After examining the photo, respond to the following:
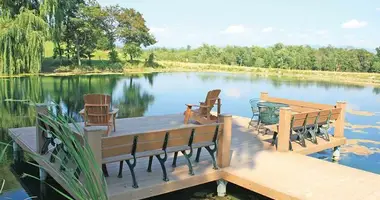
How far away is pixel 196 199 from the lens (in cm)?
488

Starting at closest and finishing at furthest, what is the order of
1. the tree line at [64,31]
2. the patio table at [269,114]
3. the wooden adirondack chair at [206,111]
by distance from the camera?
the patio table at [269,114]
the wooden adirondack chair at [206,111]
the tree line at [64,31]

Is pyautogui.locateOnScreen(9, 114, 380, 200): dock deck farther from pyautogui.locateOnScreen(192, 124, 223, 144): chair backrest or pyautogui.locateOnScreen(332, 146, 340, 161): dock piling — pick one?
pyautogui.locateOnScreen(332, 146, 340, 161): dock piling

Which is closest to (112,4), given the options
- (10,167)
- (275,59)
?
(275,59)

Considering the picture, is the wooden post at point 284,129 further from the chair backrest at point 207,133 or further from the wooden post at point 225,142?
the chair backrest at point 207,133

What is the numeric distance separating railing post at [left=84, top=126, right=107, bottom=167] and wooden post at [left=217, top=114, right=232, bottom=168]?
175cm

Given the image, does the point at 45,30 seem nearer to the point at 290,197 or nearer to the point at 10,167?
the point at 10,167

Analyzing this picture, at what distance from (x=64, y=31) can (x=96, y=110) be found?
88.1ft

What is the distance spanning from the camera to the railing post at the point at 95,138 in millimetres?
3574

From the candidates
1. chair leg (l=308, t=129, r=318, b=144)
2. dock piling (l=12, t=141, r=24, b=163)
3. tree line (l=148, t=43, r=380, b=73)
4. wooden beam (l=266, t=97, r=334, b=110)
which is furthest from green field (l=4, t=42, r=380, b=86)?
chair leg (l=308, t=129, r=318, b=144)

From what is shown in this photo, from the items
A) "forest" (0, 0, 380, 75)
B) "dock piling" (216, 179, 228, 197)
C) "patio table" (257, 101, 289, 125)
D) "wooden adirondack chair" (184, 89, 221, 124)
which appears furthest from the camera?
"forest" (0, 0, 380, 75)

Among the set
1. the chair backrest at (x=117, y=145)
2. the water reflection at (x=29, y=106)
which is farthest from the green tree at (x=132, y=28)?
the chair backrest at (x=117, y=145)

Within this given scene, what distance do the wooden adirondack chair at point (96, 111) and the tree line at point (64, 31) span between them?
1854 cm

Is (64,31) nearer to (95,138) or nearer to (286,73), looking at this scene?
(286,73)

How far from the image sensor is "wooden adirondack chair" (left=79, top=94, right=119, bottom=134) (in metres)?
5.91
